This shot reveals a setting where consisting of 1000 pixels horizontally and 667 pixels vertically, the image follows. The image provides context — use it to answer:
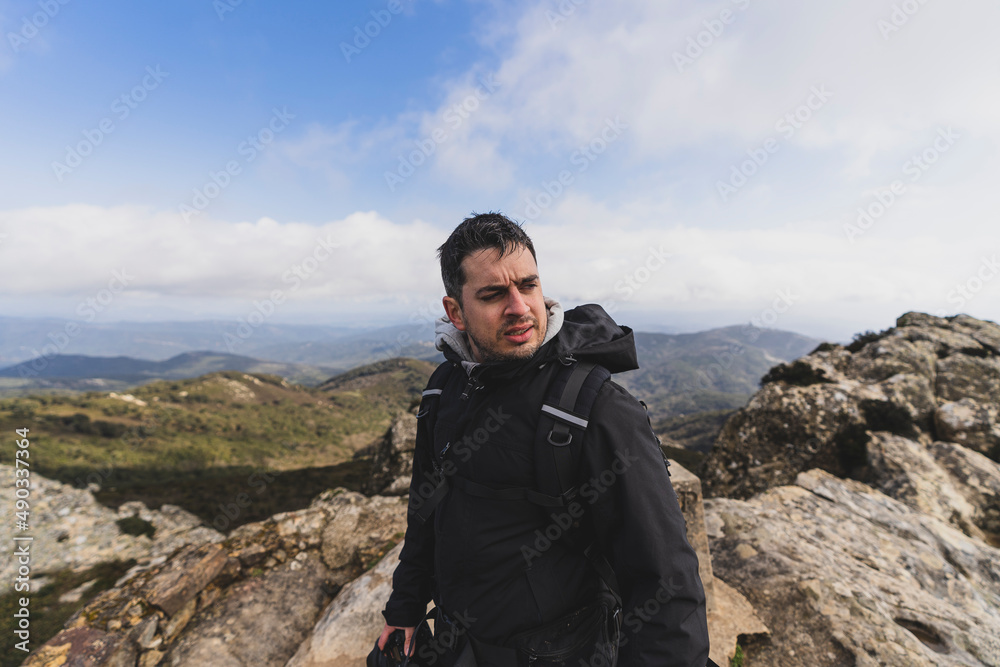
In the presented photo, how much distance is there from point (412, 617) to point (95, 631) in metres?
5.12

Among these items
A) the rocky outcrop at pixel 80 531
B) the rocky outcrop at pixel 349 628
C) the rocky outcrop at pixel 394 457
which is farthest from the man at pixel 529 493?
the rocky outcrop at pixel 80 531

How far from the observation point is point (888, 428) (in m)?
10.0

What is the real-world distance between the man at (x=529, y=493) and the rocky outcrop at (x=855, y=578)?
3688 mm

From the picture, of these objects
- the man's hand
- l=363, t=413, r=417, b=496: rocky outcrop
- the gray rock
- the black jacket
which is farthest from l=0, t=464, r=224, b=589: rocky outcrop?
the black jacket

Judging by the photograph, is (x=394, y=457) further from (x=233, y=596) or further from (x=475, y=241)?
(x=475, y=241)

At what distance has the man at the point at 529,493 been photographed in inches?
82.1

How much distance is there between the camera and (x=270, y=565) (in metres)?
6.18

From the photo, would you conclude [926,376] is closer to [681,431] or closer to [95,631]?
[95,631]

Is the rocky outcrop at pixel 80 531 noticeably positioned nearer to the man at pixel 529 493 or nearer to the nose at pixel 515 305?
the man at pixel 529 493

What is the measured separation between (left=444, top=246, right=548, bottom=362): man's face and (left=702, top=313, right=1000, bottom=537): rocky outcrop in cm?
1130

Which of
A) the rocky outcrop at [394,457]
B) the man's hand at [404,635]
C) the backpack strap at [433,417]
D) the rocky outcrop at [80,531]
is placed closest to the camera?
the backpack strap at [433,417]

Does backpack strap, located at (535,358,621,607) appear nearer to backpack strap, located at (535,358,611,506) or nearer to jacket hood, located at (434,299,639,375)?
backpack strap, located at (535,358,611,506)

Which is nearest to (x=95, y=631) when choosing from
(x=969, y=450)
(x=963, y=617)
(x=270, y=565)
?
(x=270, y=565)

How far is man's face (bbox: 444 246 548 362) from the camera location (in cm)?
254
